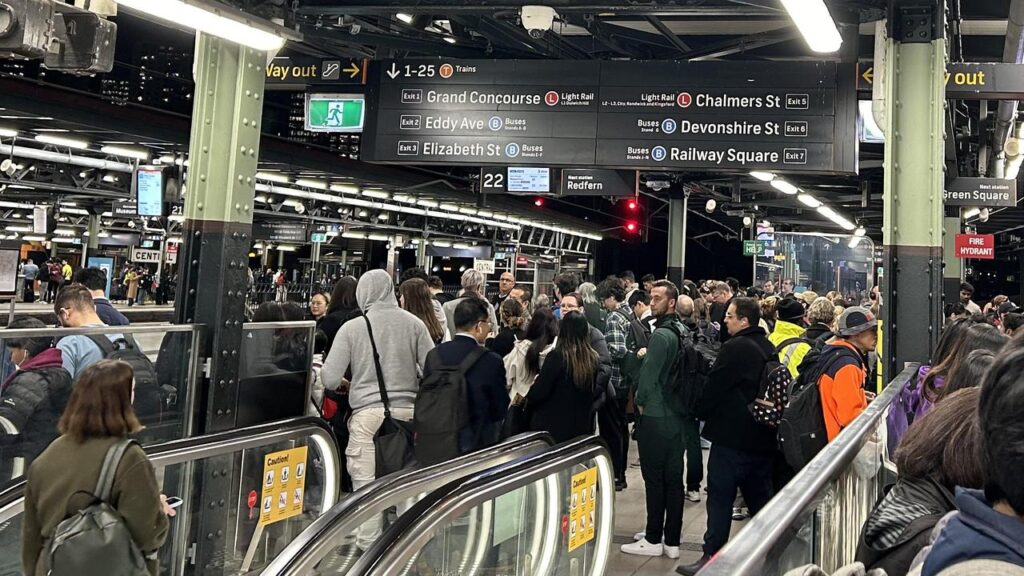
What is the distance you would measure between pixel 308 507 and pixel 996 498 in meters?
4.52

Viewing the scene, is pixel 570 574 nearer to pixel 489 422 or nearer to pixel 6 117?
pixel 489 422

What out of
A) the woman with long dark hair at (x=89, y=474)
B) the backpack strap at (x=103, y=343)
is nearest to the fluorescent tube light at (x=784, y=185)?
the backpack strap at (x=103, y=343)

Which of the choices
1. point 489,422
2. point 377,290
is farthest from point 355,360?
point 489,422

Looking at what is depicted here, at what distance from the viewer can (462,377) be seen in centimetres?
505

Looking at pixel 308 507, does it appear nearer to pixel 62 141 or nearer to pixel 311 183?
pixel 62 141

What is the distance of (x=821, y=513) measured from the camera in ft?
7.25

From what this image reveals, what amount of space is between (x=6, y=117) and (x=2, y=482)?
36.7 feet

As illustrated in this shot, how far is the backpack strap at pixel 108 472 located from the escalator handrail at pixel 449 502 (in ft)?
3.16

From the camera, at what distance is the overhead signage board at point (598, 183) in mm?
9961

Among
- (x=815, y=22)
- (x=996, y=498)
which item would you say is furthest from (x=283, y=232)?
(x=996, y=498)

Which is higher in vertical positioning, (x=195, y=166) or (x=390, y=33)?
(x=390, y=33)

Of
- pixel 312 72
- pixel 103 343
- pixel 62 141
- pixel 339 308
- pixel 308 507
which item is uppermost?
pixel 62 141

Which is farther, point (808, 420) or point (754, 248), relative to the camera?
point (754, 248)

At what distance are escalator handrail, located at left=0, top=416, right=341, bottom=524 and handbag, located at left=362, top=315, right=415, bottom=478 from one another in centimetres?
28
